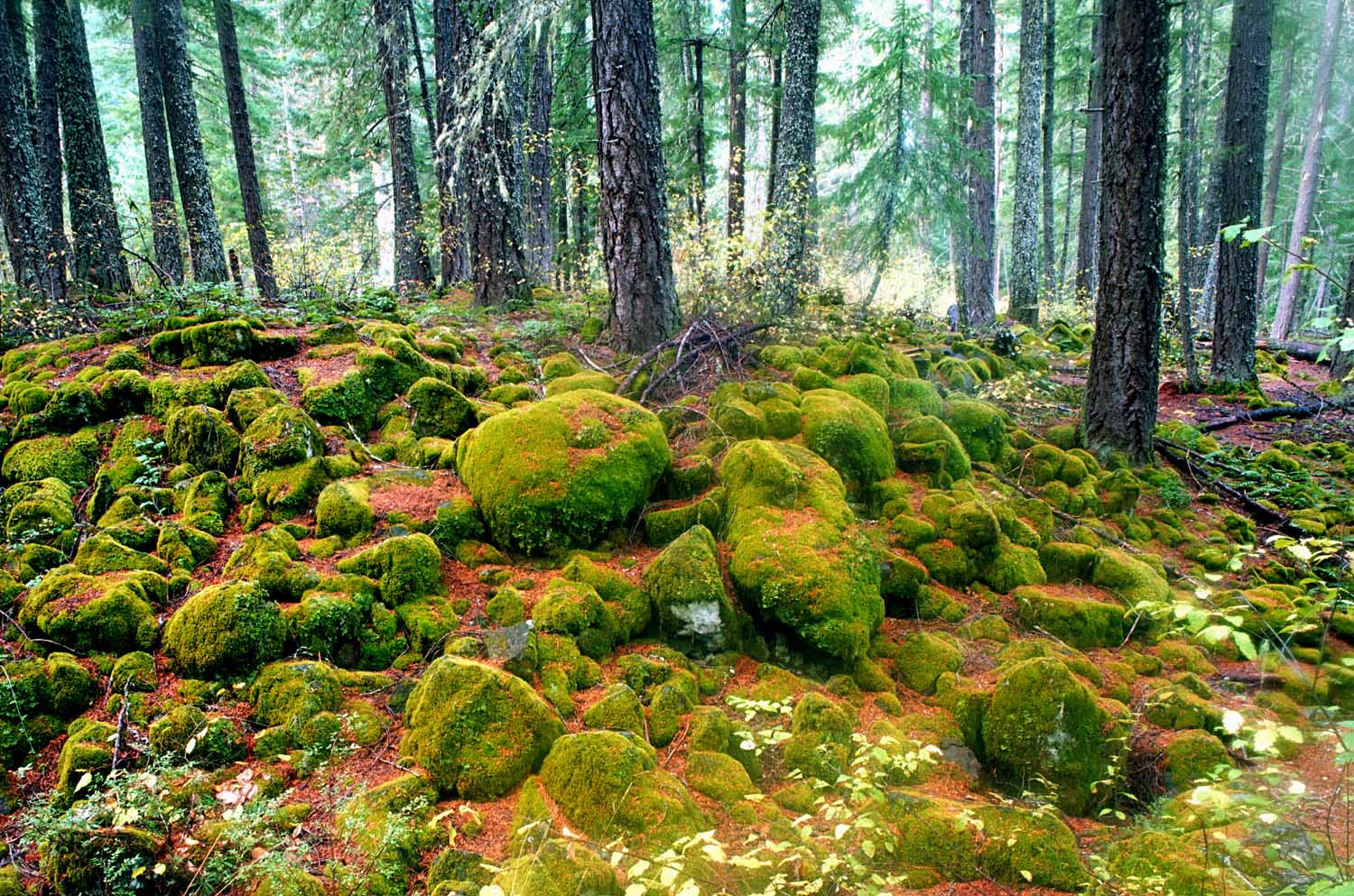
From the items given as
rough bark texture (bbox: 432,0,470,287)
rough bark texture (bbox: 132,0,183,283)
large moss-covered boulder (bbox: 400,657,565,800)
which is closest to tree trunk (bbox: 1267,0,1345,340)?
rough bark texture (bbox: 432,0,470,287)

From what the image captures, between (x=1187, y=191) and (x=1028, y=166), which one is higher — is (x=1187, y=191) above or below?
→ below

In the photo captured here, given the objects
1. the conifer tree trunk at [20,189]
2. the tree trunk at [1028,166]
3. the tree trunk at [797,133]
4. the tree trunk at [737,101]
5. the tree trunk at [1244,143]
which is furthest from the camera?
the tree trunk at [1028,166]

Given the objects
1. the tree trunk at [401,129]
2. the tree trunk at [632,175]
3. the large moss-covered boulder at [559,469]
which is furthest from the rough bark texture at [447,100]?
the large moss-covered boulder at [559,469]

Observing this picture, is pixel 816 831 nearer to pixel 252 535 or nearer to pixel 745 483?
pixel 745 483

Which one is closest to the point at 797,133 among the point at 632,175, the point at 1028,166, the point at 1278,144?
the point at 632,175

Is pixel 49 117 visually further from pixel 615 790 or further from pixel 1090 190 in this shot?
pixel 1090 190

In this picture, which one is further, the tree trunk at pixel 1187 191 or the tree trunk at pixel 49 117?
the tree trunk at pixel 1187 191

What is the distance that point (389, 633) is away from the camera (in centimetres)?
395

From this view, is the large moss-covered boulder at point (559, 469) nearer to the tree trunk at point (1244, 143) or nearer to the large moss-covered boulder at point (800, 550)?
the large moss-covered boulder at point (800, 550)

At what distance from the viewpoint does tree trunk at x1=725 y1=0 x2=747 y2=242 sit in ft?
35.5

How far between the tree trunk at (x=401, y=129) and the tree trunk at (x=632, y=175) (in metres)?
5.32

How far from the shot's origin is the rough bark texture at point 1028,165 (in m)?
13.1

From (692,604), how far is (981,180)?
38.8ft

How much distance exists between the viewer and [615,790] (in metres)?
3.05
